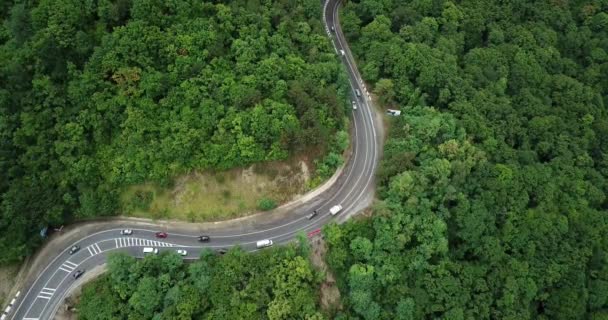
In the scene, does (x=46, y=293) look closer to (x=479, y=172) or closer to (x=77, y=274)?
(x=77, y=274)

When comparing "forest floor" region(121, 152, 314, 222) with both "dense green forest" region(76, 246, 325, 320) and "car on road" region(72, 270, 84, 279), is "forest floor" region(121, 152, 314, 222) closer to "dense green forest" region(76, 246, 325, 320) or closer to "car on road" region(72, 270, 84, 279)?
"dense green forest" region(76, 246, 325, 320)

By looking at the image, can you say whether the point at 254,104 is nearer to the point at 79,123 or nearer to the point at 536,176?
the point at 79,123

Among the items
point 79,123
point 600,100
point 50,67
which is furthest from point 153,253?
point 600,100

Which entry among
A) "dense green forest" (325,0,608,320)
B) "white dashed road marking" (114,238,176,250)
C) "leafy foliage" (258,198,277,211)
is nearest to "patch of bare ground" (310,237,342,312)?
"dense green forest" (325,0,608,320)

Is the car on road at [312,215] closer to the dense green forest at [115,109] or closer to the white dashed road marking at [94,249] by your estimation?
the dense green forest at [115,109]

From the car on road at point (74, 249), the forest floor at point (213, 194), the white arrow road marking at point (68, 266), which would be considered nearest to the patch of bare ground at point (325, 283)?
the forest floor at point (213, 194)

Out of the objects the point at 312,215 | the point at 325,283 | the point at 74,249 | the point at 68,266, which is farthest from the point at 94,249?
the point at 325,283
